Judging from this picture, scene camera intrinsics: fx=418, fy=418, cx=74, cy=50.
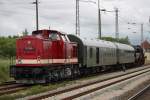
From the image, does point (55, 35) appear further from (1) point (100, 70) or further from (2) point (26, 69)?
(1) point (100, 70)

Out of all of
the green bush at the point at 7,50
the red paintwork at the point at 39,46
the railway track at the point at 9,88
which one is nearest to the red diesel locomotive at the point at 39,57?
the red paintwork at the point at 39,46

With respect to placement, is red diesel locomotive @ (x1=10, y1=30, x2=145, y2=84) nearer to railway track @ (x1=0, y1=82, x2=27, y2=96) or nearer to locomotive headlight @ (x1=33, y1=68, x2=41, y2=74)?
locomotive headlight @ (x1=33, y1=68, x2=41, y2=74)

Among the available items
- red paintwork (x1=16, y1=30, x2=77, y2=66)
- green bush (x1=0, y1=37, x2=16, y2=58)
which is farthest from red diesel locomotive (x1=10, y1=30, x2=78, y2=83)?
green bush (x1=0, y1=37, x2=16, y2=58)

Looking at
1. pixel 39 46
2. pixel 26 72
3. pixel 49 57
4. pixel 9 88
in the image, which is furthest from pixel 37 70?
pixel 9 88

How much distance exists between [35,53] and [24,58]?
76cm

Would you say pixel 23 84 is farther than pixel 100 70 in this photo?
No

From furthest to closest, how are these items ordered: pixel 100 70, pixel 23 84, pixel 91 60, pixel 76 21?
pixel 76 21 → pixel 100 70 → pixel 91 60 → pixel 23 84

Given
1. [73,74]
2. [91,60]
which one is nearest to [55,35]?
[73,74]

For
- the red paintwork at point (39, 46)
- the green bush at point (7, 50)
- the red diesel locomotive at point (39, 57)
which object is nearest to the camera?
the red diesel locomotive at point (39, 57)

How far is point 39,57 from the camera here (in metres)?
26.3

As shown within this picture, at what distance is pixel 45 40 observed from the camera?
27.0 m

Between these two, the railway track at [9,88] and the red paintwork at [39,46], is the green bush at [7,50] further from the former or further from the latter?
the railway track at [9,88]

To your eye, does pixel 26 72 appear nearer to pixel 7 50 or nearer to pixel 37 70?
pixel 37 70

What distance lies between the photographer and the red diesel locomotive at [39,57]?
85.4ft
